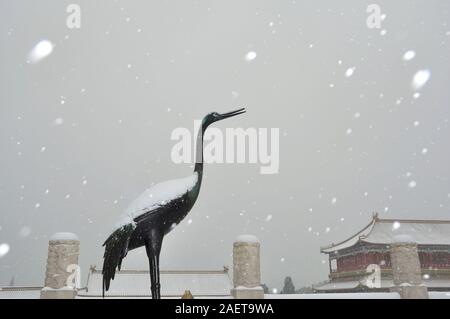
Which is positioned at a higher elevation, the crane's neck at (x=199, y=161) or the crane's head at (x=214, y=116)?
the crane's head at (x=214, y=116)

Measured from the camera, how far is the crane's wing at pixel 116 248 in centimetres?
444

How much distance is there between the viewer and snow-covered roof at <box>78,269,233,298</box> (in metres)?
19.4

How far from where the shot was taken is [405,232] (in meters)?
26.1

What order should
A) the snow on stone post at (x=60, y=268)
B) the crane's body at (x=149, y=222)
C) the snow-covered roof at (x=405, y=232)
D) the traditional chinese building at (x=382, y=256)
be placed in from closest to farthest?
1. the crane's body at (x=149, y=222)
2. the snow on stone post at (x=60, y=268)
3. the traditional chinese building at (x=382, y=256)
4. the snow-covered roof at (x=405, y=232)

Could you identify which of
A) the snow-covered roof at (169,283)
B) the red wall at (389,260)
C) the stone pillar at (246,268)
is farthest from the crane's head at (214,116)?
the red wall at (389,260)

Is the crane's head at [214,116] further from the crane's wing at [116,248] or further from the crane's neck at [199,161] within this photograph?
the crane's wing at [116,248]

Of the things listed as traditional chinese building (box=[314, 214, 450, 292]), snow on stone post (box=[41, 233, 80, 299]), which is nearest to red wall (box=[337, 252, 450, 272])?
traditional chinese building (box=[314, 214, 450, 292])

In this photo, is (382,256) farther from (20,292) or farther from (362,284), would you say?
(20,292)

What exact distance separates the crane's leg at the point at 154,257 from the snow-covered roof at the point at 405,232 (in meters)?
22.4

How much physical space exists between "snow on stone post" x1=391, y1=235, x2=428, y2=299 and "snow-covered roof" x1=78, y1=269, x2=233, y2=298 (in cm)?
878

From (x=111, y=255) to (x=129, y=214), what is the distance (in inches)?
21.5
